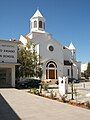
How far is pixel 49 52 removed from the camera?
2352 inches

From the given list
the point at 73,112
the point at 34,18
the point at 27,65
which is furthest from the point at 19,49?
the point at 73,112

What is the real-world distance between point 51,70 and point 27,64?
19713mm

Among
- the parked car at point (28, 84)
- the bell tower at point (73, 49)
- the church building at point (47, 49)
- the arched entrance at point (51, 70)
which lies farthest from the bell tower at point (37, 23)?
the parked car at point (28, 84)

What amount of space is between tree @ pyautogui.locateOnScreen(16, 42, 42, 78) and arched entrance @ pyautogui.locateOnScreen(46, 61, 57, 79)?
1579 centimetres

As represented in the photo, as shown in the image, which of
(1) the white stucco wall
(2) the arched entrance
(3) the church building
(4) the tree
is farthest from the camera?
(1) the white stucco wall

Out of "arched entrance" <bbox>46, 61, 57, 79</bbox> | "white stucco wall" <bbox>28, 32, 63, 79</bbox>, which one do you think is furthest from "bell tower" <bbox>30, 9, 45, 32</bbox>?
"arched entrance" <bbox>46, 61, 57, 79</bbox>

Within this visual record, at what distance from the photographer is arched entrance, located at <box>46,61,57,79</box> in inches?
2264

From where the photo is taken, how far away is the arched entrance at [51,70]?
5750 centimetres

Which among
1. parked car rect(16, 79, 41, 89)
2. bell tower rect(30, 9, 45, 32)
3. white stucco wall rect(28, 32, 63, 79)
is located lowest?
parked car rect(16, 79, 41, 89)

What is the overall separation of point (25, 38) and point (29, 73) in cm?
2180

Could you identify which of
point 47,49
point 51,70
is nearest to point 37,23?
point 47,49

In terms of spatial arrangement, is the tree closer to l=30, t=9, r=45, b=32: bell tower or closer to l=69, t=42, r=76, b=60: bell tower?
l=30, t=9, r=45, b=32: bell tower

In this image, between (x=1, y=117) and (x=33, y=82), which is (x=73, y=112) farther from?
(x=33, y=82)

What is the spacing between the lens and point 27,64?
129 ft
